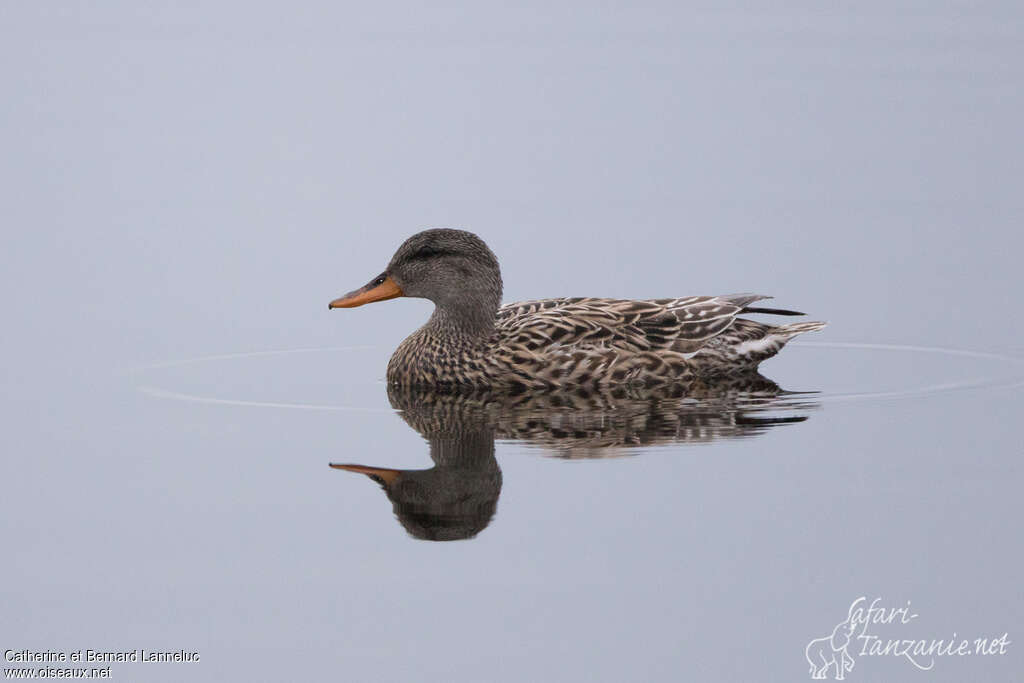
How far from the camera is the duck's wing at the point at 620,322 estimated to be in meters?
12.5

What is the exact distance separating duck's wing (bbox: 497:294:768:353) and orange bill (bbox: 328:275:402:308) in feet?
3.03

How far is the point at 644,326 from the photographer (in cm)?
1282

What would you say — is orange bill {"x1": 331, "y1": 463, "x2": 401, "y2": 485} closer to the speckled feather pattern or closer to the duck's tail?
the speckled feather pattern

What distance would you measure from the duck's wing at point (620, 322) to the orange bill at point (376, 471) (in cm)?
298

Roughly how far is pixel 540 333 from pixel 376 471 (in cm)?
318

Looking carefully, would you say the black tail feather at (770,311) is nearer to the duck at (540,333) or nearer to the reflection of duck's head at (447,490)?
the duck at (540,333)

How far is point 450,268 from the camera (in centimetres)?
1292

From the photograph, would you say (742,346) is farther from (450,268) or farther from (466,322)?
(450,268)

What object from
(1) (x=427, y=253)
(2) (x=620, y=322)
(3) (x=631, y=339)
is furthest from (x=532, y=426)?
(1) (x=427, y=253)

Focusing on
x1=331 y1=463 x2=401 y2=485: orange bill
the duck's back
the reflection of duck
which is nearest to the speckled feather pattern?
the duck's back

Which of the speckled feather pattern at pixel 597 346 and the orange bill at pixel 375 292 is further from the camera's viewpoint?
the orange bill at pixel 375 292

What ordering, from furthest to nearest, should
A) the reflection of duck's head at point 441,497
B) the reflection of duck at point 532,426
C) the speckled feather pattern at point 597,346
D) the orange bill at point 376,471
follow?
the speckled feather pattern at point 597,346, the orange bill at point 376,471, the reflection of duck at point 532,426, the reflection of duck's head at point 441,497

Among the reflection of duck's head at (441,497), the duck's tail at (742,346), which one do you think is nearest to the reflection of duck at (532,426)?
the reflection of duck's head at (441,497)

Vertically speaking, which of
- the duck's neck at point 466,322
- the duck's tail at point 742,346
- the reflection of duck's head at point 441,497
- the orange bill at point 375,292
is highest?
the orange bill at point 375,292
